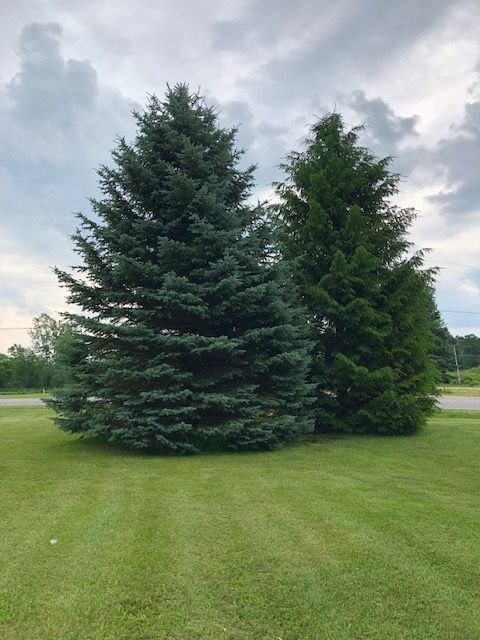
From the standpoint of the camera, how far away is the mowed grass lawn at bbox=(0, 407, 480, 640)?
2410 mm

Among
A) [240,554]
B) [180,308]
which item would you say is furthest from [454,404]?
[240,554]

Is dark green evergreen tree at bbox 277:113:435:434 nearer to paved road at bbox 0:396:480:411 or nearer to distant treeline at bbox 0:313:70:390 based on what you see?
paved road at bbox 0:396:480:411

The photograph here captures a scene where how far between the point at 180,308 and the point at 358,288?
4660 millimetres

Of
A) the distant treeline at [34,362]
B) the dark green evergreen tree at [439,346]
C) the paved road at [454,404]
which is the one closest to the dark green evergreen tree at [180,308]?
the dark green evergreen tree at [439,346]

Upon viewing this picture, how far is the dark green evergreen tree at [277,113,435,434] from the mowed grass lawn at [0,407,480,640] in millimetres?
3886

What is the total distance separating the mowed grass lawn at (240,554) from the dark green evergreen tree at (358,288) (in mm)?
3886

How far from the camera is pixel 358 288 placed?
409 inches

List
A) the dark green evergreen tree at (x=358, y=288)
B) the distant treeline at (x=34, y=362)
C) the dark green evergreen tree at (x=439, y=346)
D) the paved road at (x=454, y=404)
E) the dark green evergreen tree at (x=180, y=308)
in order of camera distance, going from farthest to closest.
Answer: the distant treeline at (x=34, y=362)
the paved road at (x=454, y=404)
the dark green evergreen tree at (x=439, y=346)
the dark green evergreen tree at (x=358, y=288)
the dark green evergreen tree at (x=180, y=308)

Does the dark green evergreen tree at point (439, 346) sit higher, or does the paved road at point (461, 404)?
the dark green evergreen tree at point (439, 346)

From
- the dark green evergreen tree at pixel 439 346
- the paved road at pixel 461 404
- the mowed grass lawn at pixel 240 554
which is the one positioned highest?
the dark green evergreen tree at pixel 439 346

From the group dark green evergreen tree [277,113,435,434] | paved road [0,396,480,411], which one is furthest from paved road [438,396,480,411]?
dark green evergreen tree [277,113,435,434]

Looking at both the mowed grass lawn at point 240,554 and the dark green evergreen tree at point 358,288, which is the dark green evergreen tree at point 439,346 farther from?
the mowed grass lawn at point 240,554

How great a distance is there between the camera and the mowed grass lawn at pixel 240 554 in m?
2.41

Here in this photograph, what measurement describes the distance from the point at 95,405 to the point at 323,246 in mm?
6352
